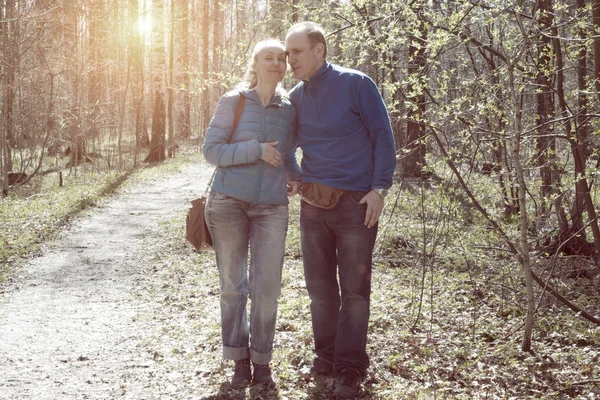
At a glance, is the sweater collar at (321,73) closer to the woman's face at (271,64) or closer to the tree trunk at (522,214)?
the woman's face at (271,64)

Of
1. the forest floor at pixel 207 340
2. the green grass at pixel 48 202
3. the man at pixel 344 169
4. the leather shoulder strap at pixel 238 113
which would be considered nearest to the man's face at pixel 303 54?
the man at pixel 344 169

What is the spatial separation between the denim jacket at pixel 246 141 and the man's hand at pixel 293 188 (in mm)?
156

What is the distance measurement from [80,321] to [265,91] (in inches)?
138

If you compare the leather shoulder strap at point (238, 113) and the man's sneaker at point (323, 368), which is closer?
the leather shoulder strap at point (238, 113)

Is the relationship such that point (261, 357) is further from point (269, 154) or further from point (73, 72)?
point (73, 72)

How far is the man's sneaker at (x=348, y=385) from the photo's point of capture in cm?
382

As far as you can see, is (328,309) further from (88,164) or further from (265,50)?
(88,164)

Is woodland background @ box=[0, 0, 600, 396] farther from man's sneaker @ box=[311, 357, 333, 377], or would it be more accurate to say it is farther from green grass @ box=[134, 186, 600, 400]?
man's sneaker @ box=[311, 357, 333, 377]

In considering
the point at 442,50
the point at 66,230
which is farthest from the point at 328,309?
the point at 66,230

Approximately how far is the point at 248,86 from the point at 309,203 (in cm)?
83

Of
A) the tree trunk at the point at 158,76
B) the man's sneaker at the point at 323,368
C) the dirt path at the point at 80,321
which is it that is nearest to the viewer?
the man's sneaker at the point at 323,368

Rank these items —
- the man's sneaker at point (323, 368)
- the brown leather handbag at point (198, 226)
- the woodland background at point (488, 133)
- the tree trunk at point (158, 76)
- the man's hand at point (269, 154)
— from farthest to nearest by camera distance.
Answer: the tree trunk at point (158, 76) < the woodland background at point (488, 133) < the man's sneaker at point (323, 368) < the brown leather handbag at point (198, 226) < the man's hand at point (269, 154)

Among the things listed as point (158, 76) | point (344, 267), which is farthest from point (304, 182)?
point (158, 76)

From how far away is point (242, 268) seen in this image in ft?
13.1
